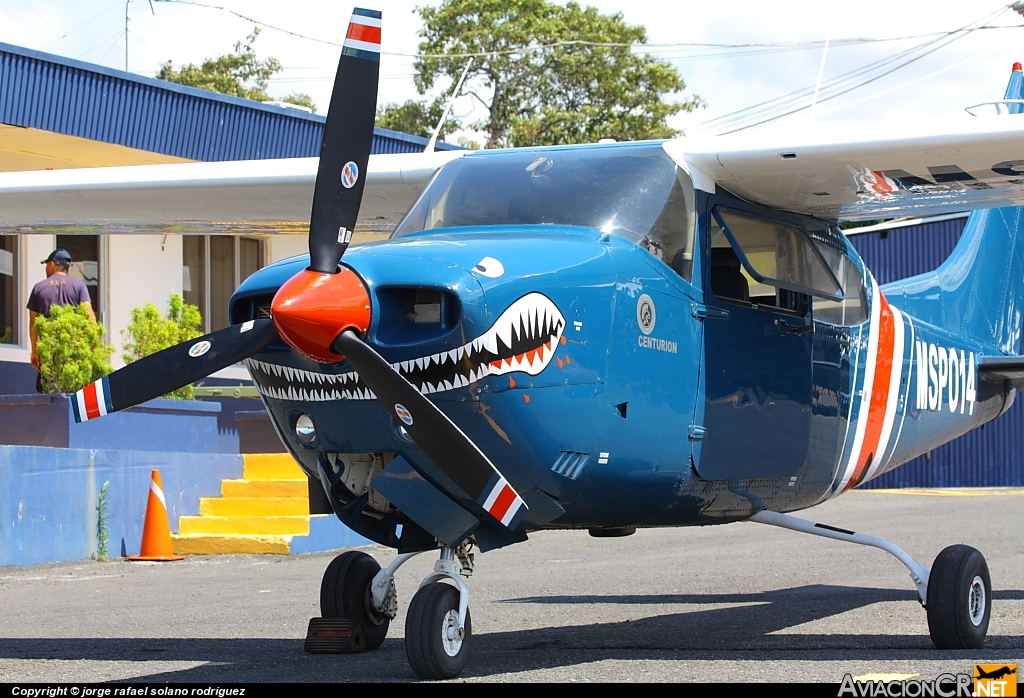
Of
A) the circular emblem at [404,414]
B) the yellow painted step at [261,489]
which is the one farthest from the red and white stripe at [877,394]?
the yellow painted step at [261,489]

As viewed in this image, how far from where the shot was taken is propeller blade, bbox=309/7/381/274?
521cm

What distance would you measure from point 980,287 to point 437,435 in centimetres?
616

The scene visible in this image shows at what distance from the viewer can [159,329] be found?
45.3ft

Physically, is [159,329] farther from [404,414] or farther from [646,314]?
[404,414]

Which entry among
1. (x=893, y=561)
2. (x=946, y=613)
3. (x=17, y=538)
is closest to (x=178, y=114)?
(x=17, y=538)

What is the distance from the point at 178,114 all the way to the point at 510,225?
486 inches

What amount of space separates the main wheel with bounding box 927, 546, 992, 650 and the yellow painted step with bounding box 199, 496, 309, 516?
7870 millimetres

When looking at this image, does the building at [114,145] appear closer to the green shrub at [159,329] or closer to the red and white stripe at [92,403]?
the green shrub at [159,329]

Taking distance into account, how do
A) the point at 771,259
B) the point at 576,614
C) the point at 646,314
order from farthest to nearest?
the point at 576,614 → the point at 771,259 → the point at 646,314

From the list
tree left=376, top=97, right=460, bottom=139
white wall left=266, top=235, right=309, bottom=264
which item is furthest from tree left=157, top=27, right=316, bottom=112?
white wall left=266, top=235, right=309, bottom=264

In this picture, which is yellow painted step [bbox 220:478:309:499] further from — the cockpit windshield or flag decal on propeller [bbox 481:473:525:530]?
flag decal on propeller [bbox 481:473:525:530]

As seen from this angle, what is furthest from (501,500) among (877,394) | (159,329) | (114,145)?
(114,145)

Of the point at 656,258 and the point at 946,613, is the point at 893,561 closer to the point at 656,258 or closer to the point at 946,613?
the point at 946,613

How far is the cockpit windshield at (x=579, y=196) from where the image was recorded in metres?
6.16
